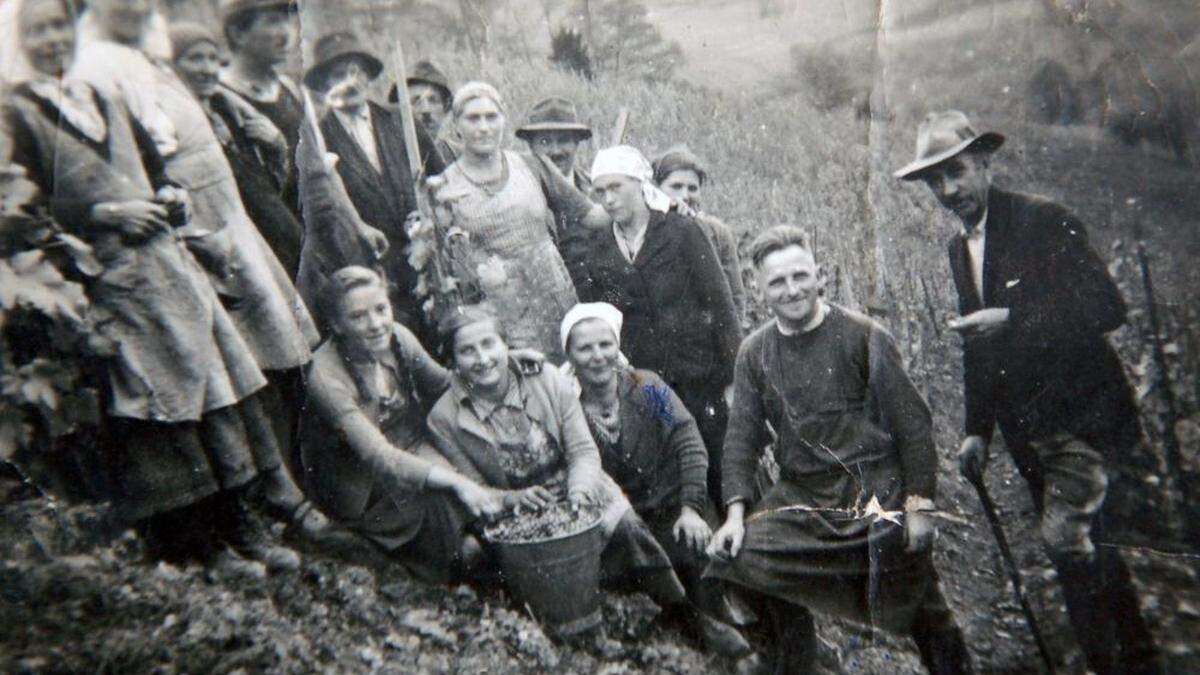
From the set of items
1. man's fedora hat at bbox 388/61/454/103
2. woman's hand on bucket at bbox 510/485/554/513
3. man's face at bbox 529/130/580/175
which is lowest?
woman's hand on bucket at bbox 510/485/554/513

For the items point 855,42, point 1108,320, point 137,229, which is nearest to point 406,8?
point 137,229

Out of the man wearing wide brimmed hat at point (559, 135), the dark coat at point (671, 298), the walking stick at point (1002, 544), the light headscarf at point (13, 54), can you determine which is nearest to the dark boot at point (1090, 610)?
the walking stick at point (1002, 544)

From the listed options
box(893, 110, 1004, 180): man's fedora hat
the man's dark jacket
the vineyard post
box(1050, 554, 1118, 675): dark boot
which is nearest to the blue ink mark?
the man's dark jacket

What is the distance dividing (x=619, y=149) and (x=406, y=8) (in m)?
0.89

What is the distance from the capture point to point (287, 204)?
3105 mm

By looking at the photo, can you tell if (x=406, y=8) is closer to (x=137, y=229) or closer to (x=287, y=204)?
(x=287, y=204)

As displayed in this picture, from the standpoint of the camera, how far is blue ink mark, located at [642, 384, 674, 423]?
10.7 feet

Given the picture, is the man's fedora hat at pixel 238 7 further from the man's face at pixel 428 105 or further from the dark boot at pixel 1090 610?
the dark boot at pixel 1090 610

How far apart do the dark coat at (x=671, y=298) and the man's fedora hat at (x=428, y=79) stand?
0.71 meters

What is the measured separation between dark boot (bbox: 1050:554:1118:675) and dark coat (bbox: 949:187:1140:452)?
1.37ft

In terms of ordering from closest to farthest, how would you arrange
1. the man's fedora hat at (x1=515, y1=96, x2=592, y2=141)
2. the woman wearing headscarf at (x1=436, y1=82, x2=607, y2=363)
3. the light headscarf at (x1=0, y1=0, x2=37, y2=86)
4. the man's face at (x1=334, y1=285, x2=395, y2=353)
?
the light headscarf at (x1=0, y1=0, x2=37, y2=86) → the man's face at (x1=334, y1=285, x2=395, y2=353) → the woman wearing headscarf at (x1=436, y1=82, x2=607, y2=363) → the man's fedora hat at (x1=515, y1=96, x2=592, y2=141)

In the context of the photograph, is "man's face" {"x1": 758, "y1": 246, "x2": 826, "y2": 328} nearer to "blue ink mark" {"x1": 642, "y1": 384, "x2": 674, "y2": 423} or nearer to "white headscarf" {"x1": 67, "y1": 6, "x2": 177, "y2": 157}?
"blue ink mark" {"x1": 642, "y1": 384, "x2": 674, "y2": 423}

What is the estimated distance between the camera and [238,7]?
2.94 metres

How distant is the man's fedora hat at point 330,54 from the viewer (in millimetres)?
3086
